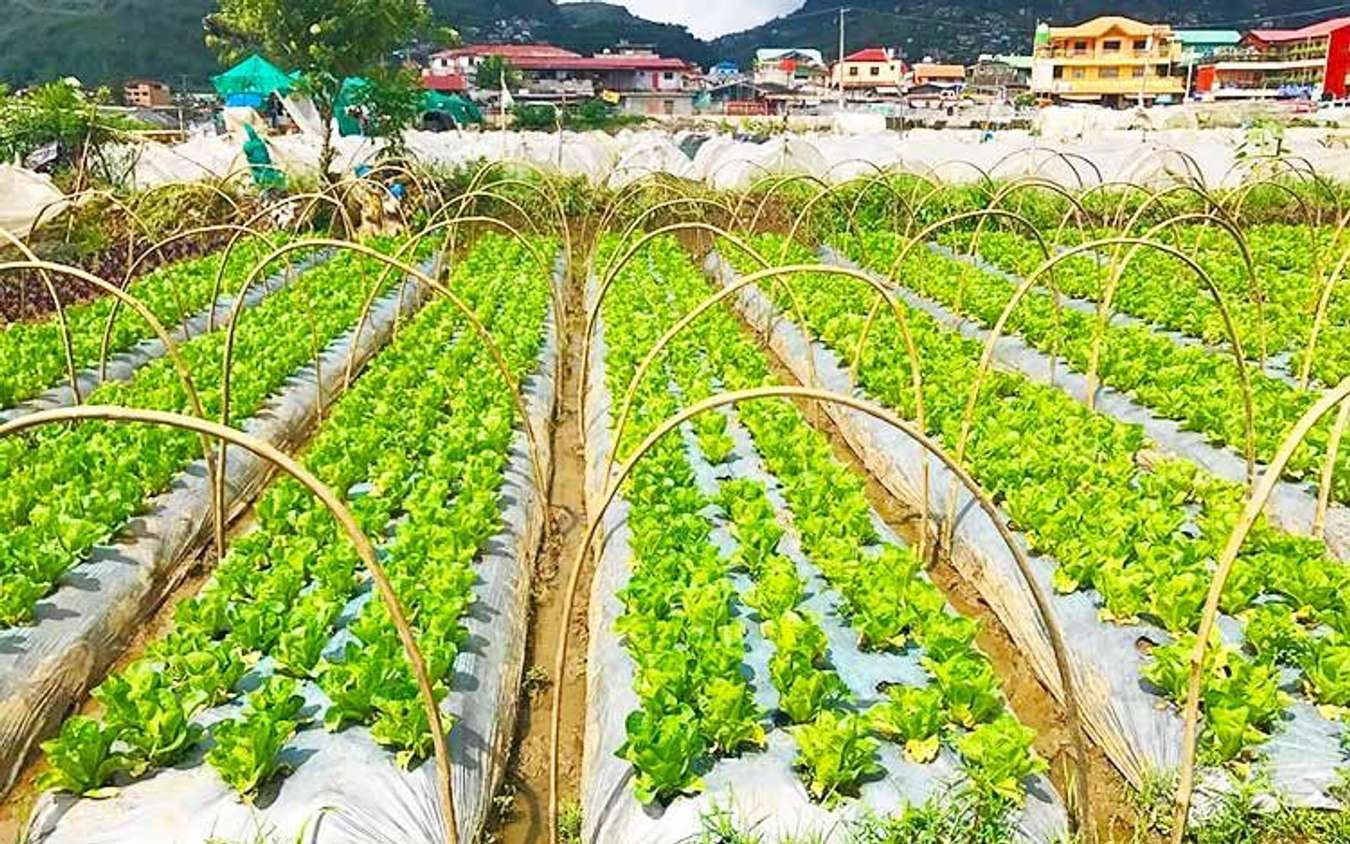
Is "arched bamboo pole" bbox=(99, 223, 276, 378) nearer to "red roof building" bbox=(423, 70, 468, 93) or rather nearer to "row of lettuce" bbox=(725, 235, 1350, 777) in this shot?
"row of lettuce" bbox=(725, 235, 1350, 777)

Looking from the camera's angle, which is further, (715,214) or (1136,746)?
(715,214)

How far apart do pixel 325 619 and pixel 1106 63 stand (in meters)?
99.8

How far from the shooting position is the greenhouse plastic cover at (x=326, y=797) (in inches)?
138

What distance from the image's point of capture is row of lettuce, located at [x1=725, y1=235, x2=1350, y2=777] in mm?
4082

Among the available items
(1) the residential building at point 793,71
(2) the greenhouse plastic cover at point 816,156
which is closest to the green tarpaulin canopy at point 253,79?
(2) the greenhouse plastic cover at point 816,156

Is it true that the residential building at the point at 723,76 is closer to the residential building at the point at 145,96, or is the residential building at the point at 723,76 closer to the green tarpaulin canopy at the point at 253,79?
the residential building at the point at 145,96

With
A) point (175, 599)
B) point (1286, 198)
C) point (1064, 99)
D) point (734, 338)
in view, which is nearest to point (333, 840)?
point (175, 599)

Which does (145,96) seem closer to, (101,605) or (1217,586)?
(101,605)

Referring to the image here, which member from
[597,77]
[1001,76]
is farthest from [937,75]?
[597,77]

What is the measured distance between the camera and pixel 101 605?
16.9 ft

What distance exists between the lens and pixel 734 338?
31.4ft

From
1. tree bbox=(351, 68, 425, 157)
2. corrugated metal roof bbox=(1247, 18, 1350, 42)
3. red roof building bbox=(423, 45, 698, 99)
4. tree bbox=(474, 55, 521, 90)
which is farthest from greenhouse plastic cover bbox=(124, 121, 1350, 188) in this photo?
corrugated metal roof bbox=(1247, 18, 1350, 42)

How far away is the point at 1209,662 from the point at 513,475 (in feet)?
13.8

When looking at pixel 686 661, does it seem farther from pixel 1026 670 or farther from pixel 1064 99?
pixel 1064 99
